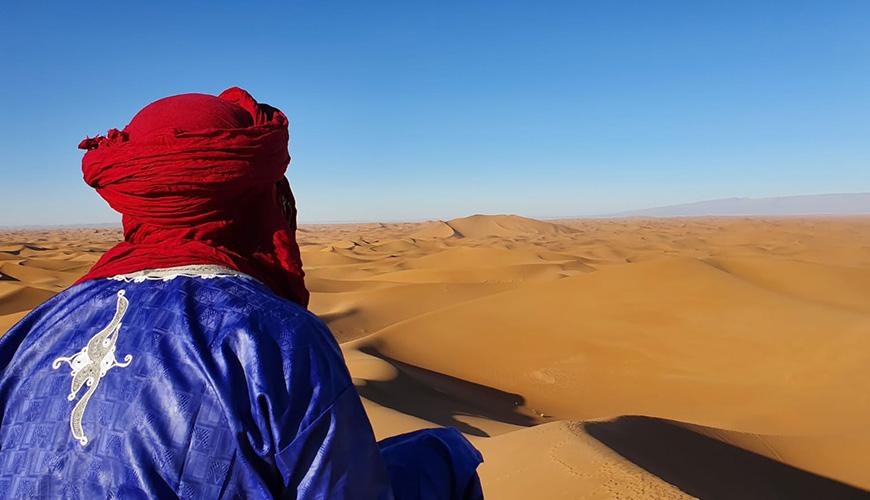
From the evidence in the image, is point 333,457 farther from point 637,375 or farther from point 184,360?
point 637,375

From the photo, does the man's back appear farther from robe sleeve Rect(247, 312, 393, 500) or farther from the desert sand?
the desert sand

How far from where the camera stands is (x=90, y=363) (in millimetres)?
1062

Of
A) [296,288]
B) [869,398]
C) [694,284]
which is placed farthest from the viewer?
[694,284]

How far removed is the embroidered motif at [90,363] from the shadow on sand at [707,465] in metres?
3.96

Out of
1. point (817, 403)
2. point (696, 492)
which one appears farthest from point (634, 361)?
point (696, 492)

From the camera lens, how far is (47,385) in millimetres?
1076

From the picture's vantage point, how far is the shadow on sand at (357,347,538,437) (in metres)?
6.89

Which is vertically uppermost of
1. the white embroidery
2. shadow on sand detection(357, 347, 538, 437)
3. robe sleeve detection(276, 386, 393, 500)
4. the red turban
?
the red turban

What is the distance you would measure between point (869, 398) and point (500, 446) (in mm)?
5788

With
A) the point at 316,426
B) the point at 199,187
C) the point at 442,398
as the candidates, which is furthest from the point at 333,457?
the point at 442,398

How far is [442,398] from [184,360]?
24.0 ft

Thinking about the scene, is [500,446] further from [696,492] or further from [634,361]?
[634,361]

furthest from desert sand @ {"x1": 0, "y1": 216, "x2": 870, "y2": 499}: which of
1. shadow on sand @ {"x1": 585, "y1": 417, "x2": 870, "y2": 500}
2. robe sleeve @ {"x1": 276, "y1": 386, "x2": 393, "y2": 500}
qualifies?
robe sleeve @ {"x1": 276, "y1": 386, "x2": 393, "y2": 500}

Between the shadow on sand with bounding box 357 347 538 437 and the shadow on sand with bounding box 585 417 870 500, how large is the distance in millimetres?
1746
